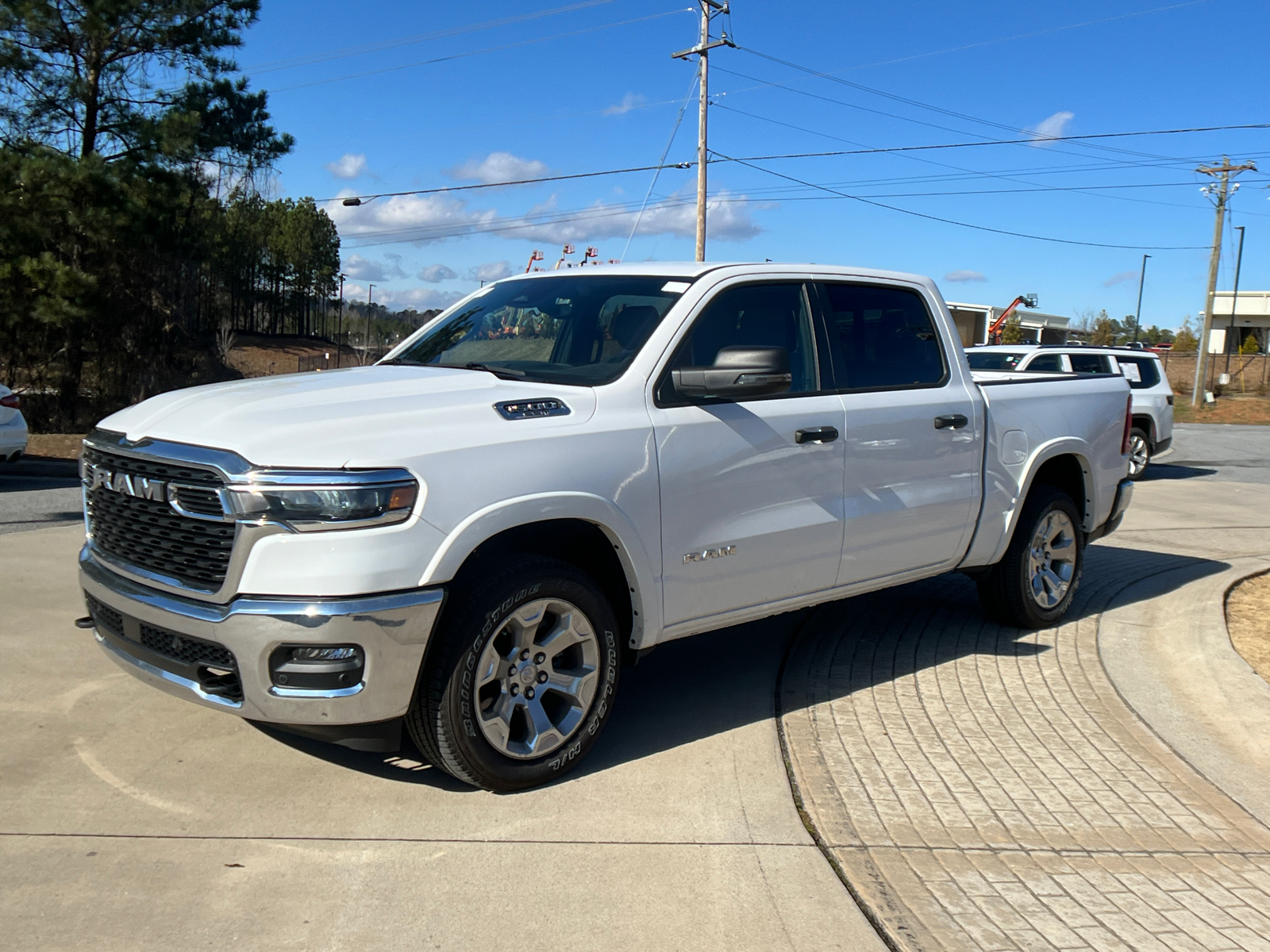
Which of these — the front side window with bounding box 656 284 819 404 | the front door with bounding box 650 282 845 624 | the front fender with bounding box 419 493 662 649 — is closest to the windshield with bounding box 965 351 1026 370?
the front side window with bounding box 656 284 819 404

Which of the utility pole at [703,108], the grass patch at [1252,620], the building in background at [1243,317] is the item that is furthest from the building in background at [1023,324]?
the grass patch at [1252,620]

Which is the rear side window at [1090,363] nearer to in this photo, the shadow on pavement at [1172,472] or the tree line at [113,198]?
the shadow on pavement at [1172,472]

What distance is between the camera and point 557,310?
5.19m

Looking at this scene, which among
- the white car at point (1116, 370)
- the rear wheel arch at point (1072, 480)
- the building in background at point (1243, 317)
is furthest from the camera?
the building in background at point (1243, 317)

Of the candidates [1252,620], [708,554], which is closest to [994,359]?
[1252,620]

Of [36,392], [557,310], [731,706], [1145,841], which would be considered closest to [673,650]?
[731,706]

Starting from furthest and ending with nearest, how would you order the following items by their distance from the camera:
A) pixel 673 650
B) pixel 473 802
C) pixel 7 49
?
pixel 7 49 → pixel 673 650 → pixel 473 802

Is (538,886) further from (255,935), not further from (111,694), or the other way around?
(111,694)

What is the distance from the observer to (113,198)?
1916 cm

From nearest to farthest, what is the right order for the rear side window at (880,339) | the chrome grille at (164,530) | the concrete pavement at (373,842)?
the concrete pavement at (373,842) < the chrome grille at (164,530) < the rear side window at (880,339)

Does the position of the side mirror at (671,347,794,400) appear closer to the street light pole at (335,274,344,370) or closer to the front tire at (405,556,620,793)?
the front tire at (405,556,620,793)

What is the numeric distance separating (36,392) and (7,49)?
6.03 m

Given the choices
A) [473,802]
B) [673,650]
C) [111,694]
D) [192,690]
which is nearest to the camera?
[192,690]

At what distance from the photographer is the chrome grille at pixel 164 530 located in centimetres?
369
